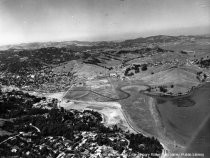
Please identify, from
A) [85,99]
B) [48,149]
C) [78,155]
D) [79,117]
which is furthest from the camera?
[85,99]

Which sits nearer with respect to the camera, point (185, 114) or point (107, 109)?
point (185, 114)

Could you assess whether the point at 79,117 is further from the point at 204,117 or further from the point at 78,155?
the point at 204,117

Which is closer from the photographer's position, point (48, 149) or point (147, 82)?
point (48, 149)

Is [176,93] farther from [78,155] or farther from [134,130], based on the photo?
[78,155]

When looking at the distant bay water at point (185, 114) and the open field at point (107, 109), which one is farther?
the open field at point (107, 109)

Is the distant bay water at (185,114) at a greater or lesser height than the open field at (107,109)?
greater

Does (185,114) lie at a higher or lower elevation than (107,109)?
higher

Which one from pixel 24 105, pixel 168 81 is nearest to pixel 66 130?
pixel 24 105

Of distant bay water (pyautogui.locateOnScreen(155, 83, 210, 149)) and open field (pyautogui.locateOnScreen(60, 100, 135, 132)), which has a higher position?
distant bay water (pyautogui.locateOnScreen(155, 83, 210, 149))

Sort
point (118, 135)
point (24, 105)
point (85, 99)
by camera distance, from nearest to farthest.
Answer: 1. point (118, 135)
2. point (24, 105)
3. point (85, 99)

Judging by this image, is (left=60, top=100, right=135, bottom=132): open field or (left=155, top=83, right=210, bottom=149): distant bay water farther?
(left=60, top=100, right=135, bottom=132): open field
